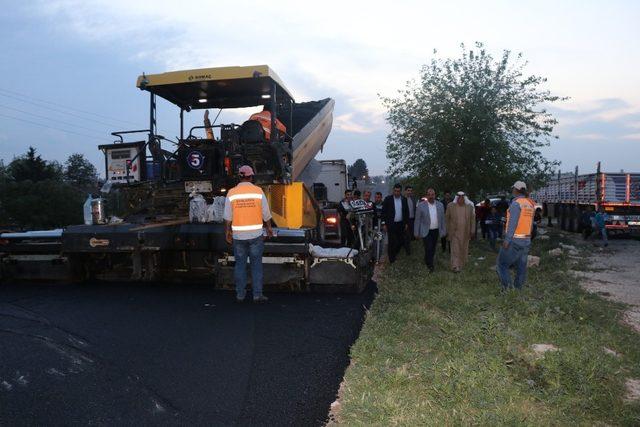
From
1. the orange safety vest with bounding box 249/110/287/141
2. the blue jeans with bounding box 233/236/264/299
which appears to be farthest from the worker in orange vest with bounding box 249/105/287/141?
the blue jeans with bounding box 233/236/264/299

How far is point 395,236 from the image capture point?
10641 mm

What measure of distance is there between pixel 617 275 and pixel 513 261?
15.2 ft

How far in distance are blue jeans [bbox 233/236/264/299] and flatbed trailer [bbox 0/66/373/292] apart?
1.18 feet

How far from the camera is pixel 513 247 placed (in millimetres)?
7441

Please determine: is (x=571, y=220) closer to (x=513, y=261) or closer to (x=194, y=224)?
(x=513, y=261)

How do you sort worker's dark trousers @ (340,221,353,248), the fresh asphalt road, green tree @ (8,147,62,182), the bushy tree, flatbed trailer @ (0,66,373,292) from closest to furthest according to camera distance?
the fresh asphalt road
flatbed trailer @ (0,66,373,292)
worker's dark trousers @ (340,221,353,248)
the bushy tree
green tree @ (8,147,62,182)

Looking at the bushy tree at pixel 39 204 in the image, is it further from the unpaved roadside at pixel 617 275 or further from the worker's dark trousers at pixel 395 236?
the unpaved roadside at pixel 617 275

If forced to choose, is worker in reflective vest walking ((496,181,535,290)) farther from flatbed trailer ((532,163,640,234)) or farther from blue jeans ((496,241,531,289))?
flatbed trailer ((532,163,640,234))

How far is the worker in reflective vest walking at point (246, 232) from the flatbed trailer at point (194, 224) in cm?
37

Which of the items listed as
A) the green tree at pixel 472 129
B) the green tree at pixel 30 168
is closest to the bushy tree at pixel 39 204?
the green tree at pixel 30 168

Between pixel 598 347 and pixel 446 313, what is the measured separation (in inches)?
70.2

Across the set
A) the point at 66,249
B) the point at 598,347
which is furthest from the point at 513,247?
the point at 66,249

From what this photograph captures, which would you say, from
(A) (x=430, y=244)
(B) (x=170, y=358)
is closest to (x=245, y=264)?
(B) (x=170, y=358)

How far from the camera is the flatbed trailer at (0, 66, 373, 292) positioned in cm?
720
